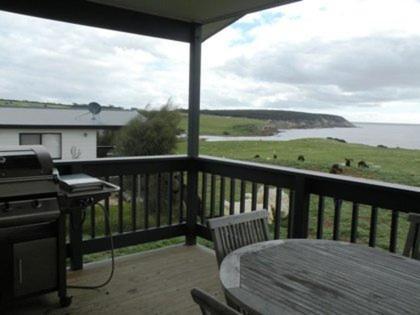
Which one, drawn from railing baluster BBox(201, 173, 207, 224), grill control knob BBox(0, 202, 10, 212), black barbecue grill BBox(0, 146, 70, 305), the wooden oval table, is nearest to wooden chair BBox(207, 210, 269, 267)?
the wooden oval table

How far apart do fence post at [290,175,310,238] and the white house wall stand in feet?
6.50

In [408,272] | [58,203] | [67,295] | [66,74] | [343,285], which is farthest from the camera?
[66,74]

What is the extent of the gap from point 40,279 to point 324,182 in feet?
7.37

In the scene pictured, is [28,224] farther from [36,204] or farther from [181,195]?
[181,195]

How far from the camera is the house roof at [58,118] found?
11.4 ft

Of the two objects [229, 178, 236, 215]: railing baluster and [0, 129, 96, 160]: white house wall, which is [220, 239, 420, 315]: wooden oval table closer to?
[229, 178, 236, 215]: railing baluster

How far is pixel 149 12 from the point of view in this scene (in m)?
3.72

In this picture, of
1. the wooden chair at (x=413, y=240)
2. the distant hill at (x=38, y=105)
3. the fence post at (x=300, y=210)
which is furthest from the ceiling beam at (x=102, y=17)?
the wooden chair at (x=413, y=240)

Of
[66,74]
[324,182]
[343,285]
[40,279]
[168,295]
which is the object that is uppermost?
[66,74]

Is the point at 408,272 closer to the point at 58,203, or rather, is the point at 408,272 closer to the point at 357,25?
the point at 58,203

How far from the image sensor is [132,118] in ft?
14.8

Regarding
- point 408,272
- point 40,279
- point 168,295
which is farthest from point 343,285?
point 40,279

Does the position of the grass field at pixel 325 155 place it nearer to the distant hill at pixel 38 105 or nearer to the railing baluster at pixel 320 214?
the railing baluster at pixel 320 214

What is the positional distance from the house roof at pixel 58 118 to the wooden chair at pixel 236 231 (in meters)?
2.38
